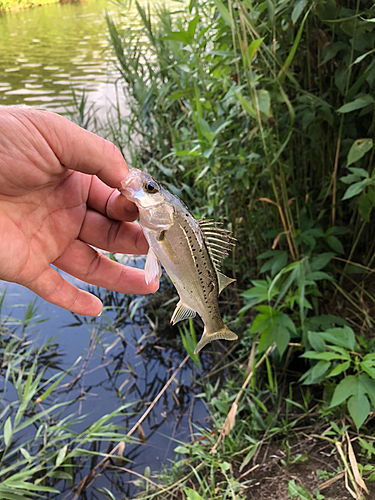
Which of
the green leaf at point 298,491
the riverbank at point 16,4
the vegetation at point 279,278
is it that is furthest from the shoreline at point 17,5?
the green leaf at point 298,491

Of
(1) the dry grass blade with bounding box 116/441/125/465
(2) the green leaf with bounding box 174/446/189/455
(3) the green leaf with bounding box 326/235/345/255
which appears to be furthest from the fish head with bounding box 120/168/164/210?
(1) the dry grass blade with bounding box 116/441/125/465

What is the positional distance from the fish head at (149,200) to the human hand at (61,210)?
0.13 metres

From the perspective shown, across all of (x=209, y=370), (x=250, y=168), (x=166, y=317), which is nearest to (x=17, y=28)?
(x=250, y=168)

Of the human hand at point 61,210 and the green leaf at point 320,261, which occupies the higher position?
the human hand at point 61,210

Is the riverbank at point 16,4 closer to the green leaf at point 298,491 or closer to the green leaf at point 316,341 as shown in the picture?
the green leaf at point 316,341

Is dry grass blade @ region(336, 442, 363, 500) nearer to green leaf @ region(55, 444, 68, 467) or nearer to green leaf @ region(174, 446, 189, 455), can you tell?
green leaf @ region(174, 446, 189, 455)

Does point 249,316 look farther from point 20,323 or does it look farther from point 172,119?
point 172,119

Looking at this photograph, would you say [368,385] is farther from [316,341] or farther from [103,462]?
[103,462]

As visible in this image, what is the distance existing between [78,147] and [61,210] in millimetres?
277

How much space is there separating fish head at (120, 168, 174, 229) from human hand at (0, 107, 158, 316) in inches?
5.0

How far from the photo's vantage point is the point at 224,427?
1.93m

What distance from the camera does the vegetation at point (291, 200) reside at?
1582mm

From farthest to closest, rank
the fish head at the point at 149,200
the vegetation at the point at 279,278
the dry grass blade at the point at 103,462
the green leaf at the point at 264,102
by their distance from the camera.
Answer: the dry grass blade at the point at 103,462 < the vegetation at the point at 279,278 < the green leaf at the point at 264,102 < the fish head at the point at 149,200

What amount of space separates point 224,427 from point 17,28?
2194 mm
